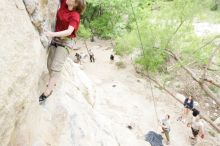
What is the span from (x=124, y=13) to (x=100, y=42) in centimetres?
360

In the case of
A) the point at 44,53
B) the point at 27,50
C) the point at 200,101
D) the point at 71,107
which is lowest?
the point at 200,101

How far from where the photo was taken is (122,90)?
1953 centimetres

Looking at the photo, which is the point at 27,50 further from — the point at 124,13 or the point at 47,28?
the point at 124,13

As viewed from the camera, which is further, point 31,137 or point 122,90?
point 122,90

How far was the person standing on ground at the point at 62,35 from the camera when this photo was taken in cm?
567

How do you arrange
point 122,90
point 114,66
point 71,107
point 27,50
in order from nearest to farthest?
point 27,50 → point 71,107 → point 122,90 → point 114,66

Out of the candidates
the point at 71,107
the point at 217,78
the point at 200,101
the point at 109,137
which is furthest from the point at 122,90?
the point at 71,107

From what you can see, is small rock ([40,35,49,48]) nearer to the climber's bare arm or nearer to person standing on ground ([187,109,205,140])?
the climber's bare arm

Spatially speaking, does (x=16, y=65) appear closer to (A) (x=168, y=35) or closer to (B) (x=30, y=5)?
(B) (x=30, y=5)

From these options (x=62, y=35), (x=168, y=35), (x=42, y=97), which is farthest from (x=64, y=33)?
(x=168, y=35)

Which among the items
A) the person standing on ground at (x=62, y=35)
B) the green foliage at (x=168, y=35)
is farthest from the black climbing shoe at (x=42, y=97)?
the green foliage at (x=168, y=35)

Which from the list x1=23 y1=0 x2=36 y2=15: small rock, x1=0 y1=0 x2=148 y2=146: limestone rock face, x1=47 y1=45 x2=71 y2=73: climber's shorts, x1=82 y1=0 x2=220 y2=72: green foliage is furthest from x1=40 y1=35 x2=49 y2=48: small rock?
x1=82 y1=0 x2=220 y2=72: green foliage

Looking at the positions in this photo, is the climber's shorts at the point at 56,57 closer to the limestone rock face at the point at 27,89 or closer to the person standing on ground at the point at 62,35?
the person standing on ground at the point at 62,35

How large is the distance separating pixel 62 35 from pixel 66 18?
0.37 meters
